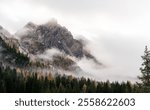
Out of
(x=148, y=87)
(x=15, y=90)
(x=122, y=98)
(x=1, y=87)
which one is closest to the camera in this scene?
(x=122, y=98)

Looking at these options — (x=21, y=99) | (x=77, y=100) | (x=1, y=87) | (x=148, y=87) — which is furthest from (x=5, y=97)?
(x=1, y=87)

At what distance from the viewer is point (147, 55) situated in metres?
74.6

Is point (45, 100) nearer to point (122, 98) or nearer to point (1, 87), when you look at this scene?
point (122, 98)

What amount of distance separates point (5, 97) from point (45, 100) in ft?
21.8

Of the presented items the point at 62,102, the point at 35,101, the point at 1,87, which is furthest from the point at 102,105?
the point at 1,87

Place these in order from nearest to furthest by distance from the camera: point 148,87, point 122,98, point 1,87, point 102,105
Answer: point 102,105 < point 122,98 < point 148,87 < point 1,87

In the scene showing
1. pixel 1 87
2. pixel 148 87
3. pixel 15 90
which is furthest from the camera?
pixel 15 90

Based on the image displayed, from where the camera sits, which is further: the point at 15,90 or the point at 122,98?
the point at 15,90

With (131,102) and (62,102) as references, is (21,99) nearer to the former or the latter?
(62,102)

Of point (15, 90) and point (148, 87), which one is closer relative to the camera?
point (148, 87)

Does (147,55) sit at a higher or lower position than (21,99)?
higher

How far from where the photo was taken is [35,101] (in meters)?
40.7

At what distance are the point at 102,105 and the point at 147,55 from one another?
122ft

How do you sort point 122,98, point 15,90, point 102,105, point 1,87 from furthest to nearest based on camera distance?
point 15,90 < point 1,87 < point 122,98 < point 102,105
